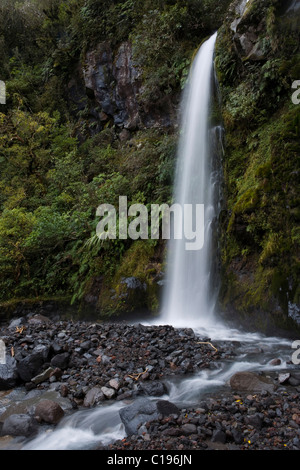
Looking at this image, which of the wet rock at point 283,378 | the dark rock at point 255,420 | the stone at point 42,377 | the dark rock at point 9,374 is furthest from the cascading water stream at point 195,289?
the dark rock at point 9,374

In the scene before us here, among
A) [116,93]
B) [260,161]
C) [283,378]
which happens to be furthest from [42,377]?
[116,93]

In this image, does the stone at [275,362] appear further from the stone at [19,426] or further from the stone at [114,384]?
the stone at [19,426]

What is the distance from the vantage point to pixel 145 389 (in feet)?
13.9

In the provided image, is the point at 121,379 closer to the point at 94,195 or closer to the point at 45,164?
the point at 94,195

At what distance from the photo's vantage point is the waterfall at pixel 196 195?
7.64m

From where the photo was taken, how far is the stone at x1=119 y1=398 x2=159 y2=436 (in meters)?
3.25

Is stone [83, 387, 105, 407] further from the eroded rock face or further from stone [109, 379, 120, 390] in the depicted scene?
the eroded rock face

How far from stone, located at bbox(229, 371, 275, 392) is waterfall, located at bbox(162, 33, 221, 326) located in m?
2.91

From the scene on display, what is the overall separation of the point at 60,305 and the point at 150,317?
2866mm

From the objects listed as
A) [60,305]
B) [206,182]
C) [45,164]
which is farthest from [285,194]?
[45,164]

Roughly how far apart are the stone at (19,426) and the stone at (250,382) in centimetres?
→ 231

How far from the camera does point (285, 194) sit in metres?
5.85
